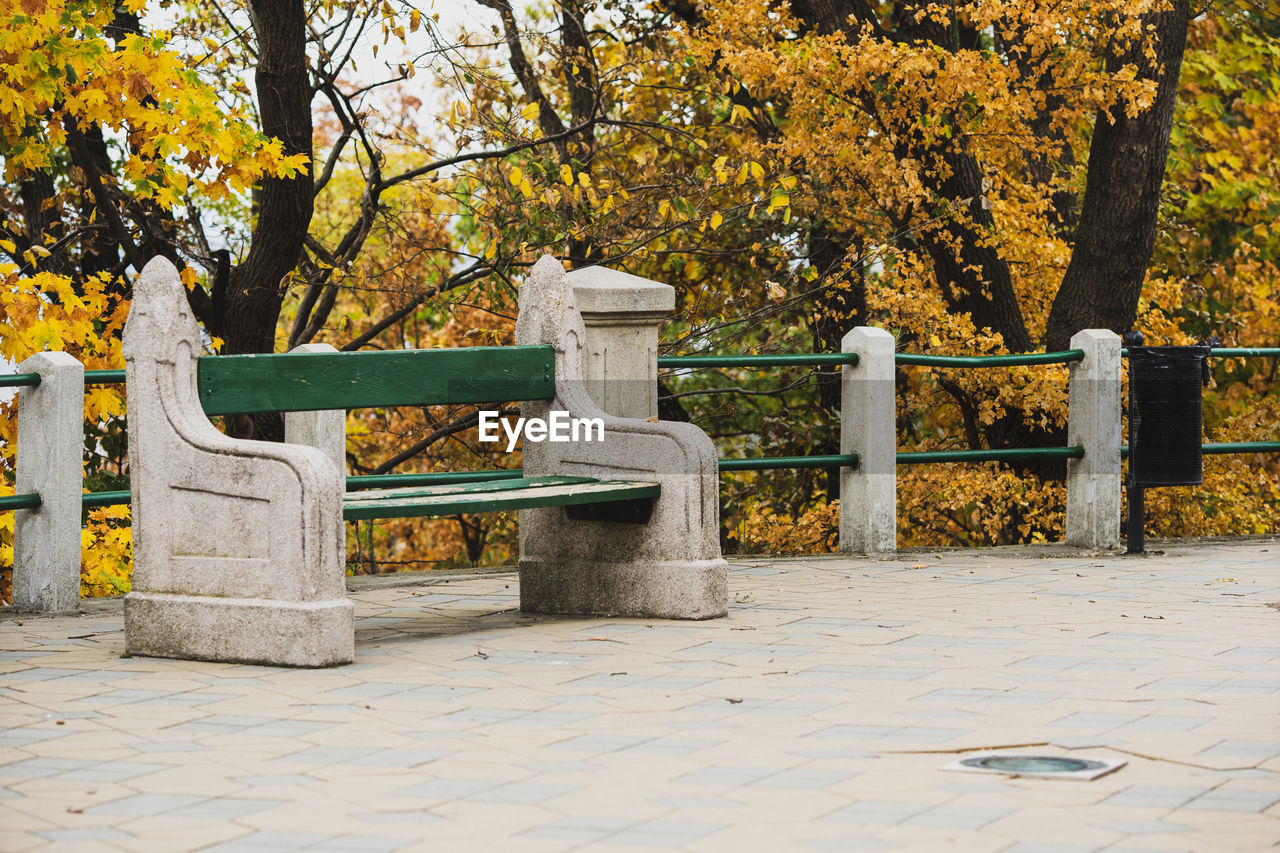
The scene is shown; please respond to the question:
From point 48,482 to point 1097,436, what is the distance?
6.72 meters

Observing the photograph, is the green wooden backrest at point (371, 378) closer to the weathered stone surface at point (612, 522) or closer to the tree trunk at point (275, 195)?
the weathered stone surface at point (612, 522)

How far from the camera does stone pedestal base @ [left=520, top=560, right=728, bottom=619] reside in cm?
737

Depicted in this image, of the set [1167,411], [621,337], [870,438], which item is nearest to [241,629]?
[621,337]

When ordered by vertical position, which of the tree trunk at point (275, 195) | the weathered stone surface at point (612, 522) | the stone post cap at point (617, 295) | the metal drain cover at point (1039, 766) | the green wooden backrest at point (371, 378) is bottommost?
the metal drain cover at point (1039, 766)

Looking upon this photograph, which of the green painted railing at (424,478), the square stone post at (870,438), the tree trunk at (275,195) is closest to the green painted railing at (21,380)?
the green painted railing at (424,478)

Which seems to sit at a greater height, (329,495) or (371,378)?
(371,378)

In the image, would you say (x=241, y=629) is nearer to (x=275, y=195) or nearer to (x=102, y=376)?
(x=102, y=376)

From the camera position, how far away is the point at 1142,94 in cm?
1359

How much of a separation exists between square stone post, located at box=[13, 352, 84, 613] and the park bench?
63.4 inches

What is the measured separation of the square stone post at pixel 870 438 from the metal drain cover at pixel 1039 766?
5660mm

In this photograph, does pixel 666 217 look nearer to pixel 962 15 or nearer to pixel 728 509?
pixel 962 15

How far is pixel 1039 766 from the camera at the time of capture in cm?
443

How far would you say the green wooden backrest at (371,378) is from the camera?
6598 mm

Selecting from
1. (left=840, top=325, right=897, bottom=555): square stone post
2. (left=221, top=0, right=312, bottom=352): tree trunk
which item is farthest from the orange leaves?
(left=840, top=325, right=897, bottom=555): square stone post
